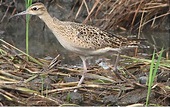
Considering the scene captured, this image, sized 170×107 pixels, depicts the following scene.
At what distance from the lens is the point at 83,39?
677 centimetres

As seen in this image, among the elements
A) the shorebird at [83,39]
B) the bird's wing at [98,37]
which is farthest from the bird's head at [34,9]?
the bird's wing at [98,37]

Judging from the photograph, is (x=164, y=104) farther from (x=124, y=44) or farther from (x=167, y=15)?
(x=167, y=15)

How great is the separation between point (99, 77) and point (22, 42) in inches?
128

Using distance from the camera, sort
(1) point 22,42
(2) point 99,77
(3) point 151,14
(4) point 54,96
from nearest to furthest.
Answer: (4) point 54,96
(2) point 99,77
(1) point 22,42
(3) point 151,14

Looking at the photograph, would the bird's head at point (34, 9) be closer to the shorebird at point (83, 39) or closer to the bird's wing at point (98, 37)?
the shorebird at point (83, 39)

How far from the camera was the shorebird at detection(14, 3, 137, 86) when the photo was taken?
6.75m

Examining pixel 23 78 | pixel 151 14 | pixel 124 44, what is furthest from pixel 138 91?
pixel 151 14

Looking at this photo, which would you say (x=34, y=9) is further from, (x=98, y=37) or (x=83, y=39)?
(x=98, y=37)

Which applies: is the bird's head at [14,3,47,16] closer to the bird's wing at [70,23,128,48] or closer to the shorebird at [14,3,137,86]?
the shorebird at [14,3,137,86]

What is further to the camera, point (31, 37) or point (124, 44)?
point (31, 37)

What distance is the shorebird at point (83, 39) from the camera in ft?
22.2

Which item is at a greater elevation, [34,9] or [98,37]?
[34,9]

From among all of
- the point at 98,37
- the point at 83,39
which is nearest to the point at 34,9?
the point at 83,39

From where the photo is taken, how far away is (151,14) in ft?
35.4
